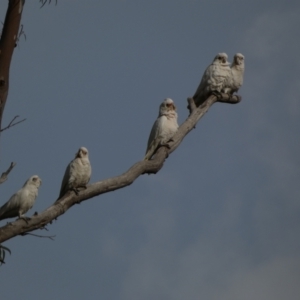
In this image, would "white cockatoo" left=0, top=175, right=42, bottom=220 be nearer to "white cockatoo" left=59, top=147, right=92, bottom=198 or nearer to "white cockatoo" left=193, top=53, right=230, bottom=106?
"white cockatoo" left=59, top=147, right=92, bottom=198

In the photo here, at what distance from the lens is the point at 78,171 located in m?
9.55

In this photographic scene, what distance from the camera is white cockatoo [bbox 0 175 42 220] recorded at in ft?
31.0

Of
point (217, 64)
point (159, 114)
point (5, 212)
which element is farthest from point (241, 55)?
point (5, 212)

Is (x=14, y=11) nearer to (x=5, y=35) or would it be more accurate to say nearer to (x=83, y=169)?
(x=5, y=35)

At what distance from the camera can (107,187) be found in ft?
23.9

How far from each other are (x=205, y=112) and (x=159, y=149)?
1.17 m

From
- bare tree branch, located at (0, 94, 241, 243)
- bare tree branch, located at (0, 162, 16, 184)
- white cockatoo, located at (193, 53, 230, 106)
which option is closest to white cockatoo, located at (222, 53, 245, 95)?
white cockatoo, located at (193, 53, 230, 106)

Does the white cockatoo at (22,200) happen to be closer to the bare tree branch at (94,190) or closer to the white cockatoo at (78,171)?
the white cockatoo at (78,171)

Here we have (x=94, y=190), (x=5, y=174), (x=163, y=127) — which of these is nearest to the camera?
(x=5, y=174)

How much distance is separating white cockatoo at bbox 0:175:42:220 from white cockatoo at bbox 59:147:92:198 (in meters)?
0.70

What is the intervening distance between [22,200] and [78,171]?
2.95ft

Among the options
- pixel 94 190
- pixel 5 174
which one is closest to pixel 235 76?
pixel 94 190

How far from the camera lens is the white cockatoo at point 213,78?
414 inches

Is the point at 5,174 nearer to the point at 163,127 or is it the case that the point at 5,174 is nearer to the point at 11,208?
the point at 11,208
